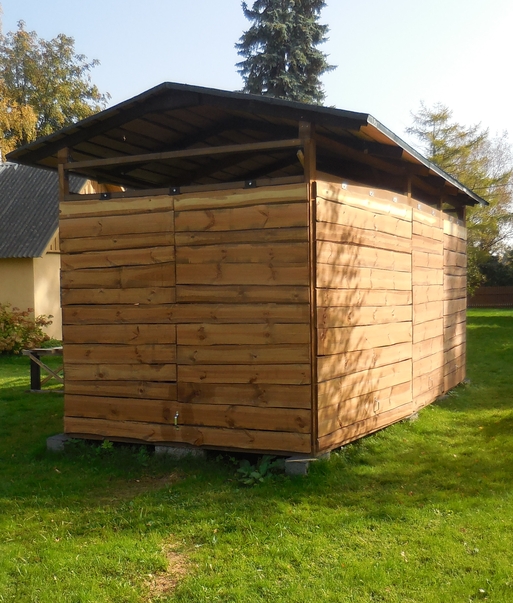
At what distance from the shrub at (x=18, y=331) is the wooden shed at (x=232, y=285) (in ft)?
34.7

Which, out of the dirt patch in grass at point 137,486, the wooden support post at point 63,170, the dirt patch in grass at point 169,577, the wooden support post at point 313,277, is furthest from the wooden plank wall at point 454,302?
the dirt patch in grass at point 169,577

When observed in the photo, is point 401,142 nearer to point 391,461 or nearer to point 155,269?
point 155,269

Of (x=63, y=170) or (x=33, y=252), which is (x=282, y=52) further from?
(x=63, y=170)

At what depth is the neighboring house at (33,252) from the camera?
19891 mm

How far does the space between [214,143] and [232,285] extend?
2.43 meters

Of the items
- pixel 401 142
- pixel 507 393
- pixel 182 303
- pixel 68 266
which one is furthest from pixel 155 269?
pixel 507 393

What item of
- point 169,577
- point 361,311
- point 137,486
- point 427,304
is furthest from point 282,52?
point 169,577

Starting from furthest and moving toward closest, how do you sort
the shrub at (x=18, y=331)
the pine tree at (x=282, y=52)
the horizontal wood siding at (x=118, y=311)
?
the pine tree at (x=282, y=52)
the shrub at (x=18, y=331)
the horizontal wood siding at (x=118, y=311)

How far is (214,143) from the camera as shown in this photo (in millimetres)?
8172

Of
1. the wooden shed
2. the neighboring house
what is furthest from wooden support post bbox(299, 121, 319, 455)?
the neighboring house

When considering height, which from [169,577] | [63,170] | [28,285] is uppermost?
[63,170]

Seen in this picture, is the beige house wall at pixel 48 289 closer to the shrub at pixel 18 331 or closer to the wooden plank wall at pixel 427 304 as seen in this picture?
the shrub at pixel 18 331

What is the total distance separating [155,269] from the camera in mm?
6957

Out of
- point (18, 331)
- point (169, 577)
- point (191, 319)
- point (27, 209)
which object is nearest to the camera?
point (169, 577)
